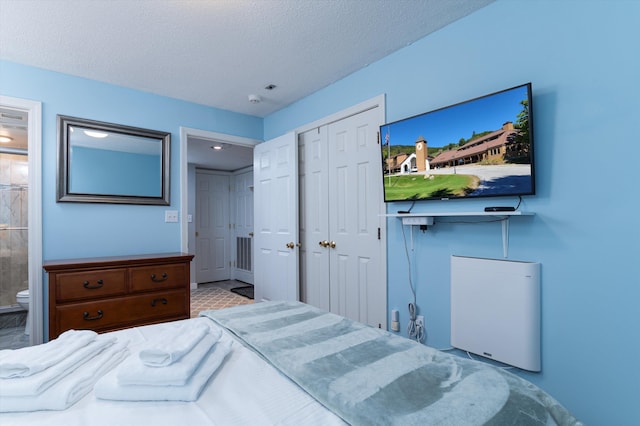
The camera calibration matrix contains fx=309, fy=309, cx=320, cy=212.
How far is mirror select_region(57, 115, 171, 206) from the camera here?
2734 millimetres

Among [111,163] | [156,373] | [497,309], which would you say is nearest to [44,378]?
[156,373]

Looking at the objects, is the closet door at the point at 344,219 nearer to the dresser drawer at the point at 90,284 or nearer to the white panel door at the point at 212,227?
the dresser drawer at the point at 90,284

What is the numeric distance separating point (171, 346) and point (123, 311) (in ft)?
5.92

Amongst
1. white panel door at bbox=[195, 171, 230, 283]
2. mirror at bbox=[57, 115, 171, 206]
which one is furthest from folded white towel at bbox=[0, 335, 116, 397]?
white panel door at bbox=[195, 171, 230, 283]

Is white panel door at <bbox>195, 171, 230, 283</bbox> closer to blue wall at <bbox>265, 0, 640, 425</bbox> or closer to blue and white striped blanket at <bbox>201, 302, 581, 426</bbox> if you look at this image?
blue and white striped blanket at <bbox>201, 302, 581, 426</bbox>

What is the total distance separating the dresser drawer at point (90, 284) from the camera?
88.6 inches

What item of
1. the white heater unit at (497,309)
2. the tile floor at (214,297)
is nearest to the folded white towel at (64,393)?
the white heater unit at (497,309)

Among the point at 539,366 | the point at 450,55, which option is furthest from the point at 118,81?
the point at 539,366

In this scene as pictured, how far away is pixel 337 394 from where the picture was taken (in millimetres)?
862

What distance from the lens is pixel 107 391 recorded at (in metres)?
0.87

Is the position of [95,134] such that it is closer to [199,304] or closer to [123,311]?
[123,311]

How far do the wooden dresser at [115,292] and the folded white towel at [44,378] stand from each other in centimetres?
153

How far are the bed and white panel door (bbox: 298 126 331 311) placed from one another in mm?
Answer: 1877

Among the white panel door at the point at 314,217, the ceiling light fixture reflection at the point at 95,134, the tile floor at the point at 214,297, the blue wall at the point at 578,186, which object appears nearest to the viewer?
the blue wall at the point at 578,186
